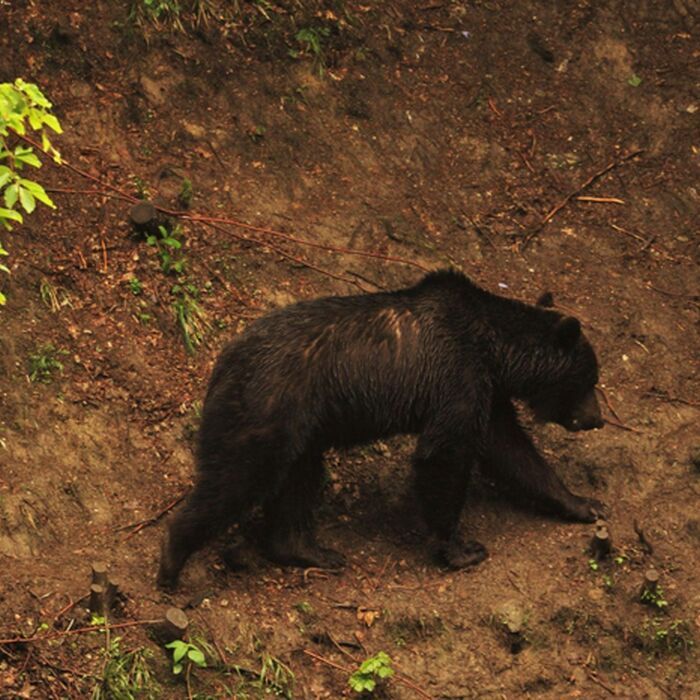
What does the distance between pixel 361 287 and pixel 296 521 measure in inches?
98.1

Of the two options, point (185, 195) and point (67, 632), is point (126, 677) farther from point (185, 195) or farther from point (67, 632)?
point (185, 195)

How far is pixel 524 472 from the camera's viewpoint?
9.24m

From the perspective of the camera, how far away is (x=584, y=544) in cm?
896

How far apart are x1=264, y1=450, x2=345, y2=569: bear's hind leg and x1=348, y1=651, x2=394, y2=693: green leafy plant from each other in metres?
1.10

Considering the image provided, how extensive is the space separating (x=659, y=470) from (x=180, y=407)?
3.64 metres

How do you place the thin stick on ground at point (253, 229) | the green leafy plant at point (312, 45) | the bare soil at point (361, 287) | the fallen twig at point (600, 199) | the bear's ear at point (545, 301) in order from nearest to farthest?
the bare soil at point (361, 287)
the bear's ear at point (545, 301)
the thin stick on ground at point (253, 229)
the green leafy plant at point (312, 45)
the fallen twig at point (600, 199)

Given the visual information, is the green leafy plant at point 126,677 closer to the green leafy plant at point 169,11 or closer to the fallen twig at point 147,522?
the fallen twig at point 147,522

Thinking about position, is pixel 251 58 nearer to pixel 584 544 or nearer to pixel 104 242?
pixel 104 242

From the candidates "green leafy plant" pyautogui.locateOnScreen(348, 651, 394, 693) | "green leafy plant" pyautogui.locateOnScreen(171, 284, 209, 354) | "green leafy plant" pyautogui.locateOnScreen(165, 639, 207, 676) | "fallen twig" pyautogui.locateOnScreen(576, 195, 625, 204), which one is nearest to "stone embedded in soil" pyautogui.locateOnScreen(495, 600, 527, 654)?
"green leafy plant" pyautogui.locateOnScreen(348, 651, 394, 693)

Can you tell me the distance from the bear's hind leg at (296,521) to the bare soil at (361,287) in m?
0.12

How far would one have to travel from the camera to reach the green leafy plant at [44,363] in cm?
891

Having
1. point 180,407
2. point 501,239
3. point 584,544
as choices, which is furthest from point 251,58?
point 584,544

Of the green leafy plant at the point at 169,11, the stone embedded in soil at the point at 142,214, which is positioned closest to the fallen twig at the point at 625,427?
the stone embedded in soil at the point at 142,214

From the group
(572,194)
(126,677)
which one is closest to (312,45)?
(572,194)
